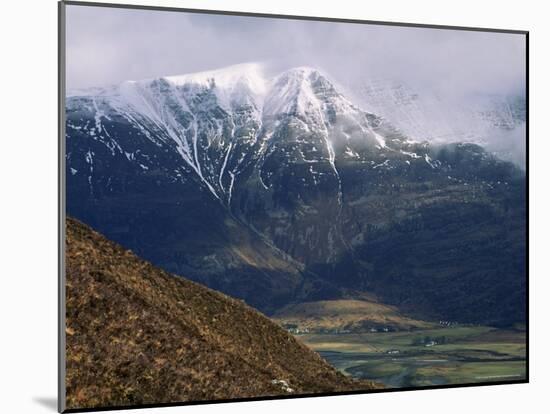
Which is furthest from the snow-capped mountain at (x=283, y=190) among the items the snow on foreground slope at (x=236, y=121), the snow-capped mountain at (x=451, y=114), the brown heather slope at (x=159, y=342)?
the brown heather slope at (x=159, y=342)

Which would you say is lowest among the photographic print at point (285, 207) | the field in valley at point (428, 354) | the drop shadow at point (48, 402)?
the drop shadow at point (48, 402)

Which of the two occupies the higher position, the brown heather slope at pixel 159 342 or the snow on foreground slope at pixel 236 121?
the snow on foreground slope at pixel 236 121

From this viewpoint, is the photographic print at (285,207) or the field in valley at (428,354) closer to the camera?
the photographic print at (285,207)

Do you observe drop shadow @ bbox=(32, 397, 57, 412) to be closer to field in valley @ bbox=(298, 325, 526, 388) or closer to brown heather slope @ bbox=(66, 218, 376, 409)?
brown heather slope @ bbox=(66, 218, 376, 409)

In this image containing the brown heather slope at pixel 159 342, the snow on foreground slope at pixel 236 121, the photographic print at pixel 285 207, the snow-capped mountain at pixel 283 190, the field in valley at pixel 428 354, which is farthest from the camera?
the field in valley at pixel 428 354

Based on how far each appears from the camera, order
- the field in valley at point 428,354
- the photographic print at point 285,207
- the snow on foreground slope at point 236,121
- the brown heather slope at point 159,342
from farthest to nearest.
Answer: the field in valley at point 428,354 → the snow on foreground slope at point 236,121 → the photographic print at point 285,207 → the brown heather slope at point 159,342

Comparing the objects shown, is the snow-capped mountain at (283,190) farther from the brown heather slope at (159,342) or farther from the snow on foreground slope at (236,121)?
the brown heather slope at (159,342)

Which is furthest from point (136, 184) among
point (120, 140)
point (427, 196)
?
point (427, 196)
